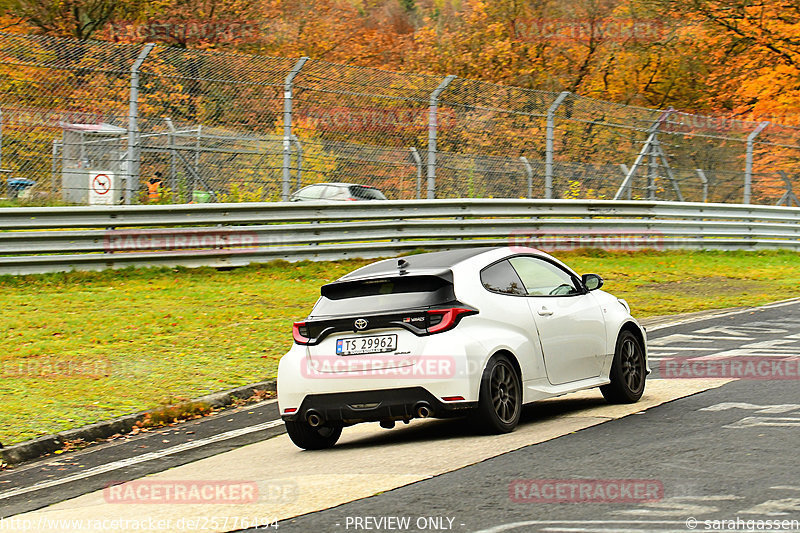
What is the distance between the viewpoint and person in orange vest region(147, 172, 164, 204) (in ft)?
58.3

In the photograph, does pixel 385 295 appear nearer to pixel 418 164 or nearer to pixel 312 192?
pixel 312 192

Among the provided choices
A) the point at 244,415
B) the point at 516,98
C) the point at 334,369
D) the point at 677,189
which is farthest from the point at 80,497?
the point at 677,189

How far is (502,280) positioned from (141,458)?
3.07 metres

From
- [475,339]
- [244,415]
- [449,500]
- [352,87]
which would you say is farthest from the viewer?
[352,87]

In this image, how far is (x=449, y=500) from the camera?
615cm

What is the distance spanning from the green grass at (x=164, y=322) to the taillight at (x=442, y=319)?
10.0 feet

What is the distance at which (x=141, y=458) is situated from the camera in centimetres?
831

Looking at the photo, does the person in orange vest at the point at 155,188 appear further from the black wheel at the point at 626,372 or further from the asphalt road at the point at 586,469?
the black wheel at the point at 626,372

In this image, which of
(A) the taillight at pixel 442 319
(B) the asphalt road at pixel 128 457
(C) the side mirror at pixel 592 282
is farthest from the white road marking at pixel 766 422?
(B) the asphalt road at pixel 128 457

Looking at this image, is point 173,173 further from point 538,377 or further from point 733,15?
point 733,15

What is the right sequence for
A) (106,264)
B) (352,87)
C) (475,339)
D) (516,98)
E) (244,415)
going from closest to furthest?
(475,339), (244,415), (106,264), (352,87), (516,98)

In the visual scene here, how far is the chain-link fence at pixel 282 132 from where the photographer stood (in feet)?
54.2

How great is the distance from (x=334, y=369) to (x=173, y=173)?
35.3 ft

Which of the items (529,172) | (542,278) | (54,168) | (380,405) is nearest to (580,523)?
(380,405)
